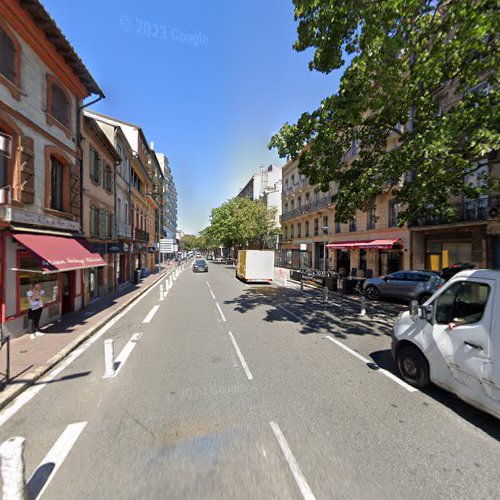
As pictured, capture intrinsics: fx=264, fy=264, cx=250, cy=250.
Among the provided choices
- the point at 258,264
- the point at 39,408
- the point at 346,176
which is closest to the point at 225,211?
the point at 258,264

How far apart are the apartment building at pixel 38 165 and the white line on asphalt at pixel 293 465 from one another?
7411 mm

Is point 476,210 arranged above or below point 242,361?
above

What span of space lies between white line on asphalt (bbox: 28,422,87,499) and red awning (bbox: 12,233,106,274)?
5.28 metres

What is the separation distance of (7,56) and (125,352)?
878 centimetres

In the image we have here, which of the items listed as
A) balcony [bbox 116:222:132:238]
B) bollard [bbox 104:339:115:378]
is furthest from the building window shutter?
balcony [bbox 116:222:132:238]

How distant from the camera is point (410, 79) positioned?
24.0ft

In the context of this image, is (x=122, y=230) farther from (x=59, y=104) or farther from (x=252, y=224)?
(x=252, y=224)

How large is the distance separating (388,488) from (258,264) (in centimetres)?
1852

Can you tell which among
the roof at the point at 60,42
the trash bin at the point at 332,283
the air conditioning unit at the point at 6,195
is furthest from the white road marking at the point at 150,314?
the trash bin at the point at 332,283

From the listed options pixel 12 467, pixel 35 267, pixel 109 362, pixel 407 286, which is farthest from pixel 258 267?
pixel 12 467

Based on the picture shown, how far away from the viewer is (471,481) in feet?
9.39

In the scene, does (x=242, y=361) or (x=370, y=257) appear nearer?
(x=242, y=361)

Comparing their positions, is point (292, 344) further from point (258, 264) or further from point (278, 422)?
point (258, 264)

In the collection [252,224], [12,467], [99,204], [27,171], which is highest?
[252,224]
